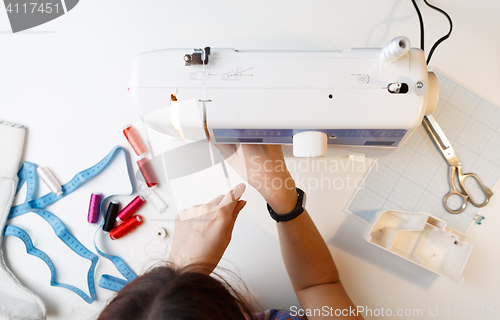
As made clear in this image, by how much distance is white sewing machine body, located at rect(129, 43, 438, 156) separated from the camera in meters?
0.63

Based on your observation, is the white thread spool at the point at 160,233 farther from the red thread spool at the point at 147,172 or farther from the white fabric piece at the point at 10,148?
the white fabric piece at the point at 10,148

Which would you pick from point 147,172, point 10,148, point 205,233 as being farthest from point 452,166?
point 10,148

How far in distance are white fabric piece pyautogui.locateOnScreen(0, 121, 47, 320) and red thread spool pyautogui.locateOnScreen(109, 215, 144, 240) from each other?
409mm

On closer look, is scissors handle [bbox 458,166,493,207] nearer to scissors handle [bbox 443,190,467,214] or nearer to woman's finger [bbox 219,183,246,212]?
scissors handle [bbox 443,190,467,214]

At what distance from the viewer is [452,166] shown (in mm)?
967

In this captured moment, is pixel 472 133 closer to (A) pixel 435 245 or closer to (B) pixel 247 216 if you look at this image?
(A) pixel 435 245

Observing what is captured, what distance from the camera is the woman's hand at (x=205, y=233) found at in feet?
2.42

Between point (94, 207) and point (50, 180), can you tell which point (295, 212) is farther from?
point (50, 180)

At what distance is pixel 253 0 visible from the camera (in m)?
1.04

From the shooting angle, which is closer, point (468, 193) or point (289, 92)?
point (289, 92)

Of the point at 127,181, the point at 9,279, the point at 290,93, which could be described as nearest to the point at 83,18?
the point at 127,181

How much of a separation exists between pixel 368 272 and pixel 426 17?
954 mm

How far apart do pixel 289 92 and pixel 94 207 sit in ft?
2.85

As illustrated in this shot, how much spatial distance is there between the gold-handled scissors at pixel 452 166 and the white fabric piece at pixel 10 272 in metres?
1.56
